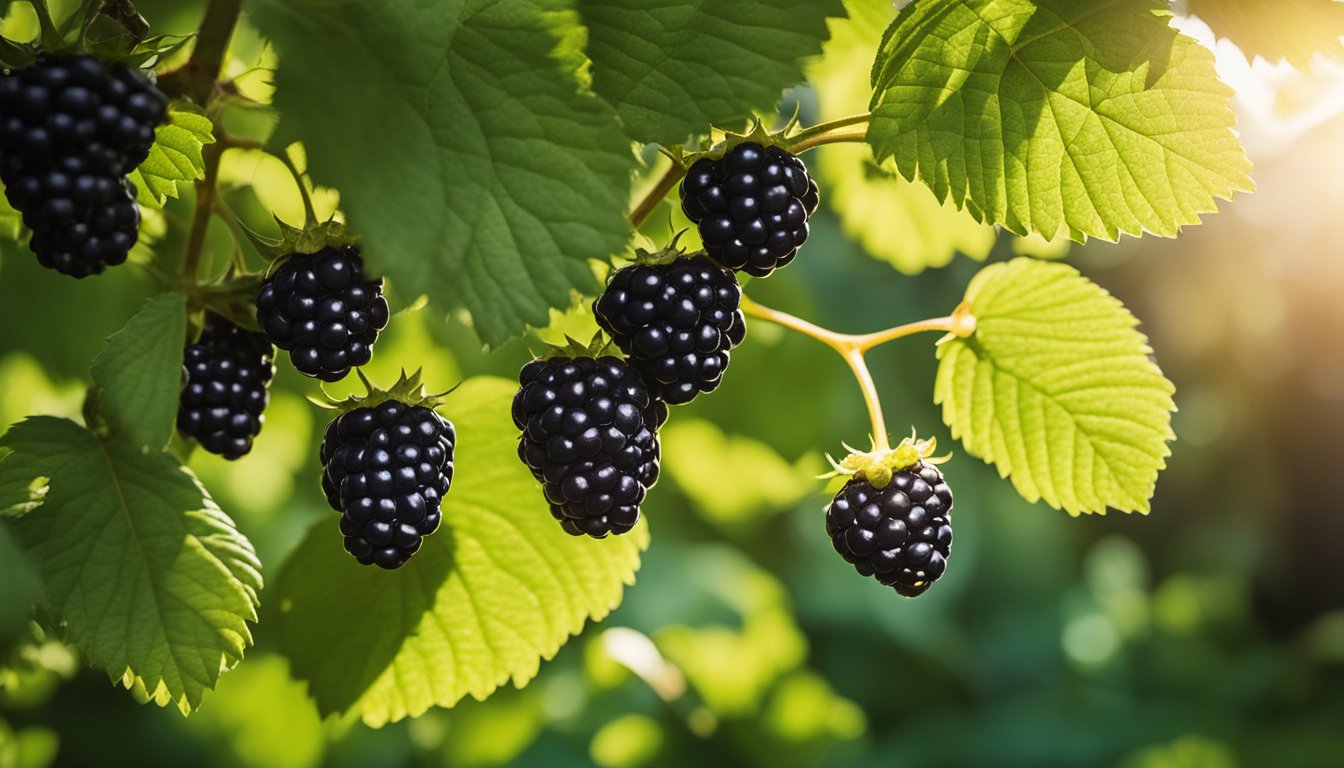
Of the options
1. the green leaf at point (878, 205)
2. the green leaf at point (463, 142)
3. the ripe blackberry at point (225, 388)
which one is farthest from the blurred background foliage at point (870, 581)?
the green leaf at point (463, 142)

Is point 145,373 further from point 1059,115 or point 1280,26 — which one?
point 1280,26

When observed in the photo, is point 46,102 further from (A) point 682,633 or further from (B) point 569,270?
(A) point 682,633

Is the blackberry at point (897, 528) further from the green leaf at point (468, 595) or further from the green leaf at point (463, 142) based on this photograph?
the green leaf at point (463, 142)

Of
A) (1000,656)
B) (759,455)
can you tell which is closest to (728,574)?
(759,455)

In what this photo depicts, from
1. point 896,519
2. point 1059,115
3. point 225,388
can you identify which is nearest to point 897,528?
point 896,519

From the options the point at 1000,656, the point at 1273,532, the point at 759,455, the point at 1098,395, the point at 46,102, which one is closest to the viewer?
the point at 46,102

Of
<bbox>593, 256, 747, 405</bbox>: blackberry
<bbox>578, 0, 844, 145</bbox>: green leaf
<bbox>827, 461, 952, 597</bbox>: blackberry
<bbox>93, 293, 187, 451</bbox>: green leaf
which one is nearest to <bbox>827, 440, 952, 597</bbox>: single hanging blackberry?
<bbox>827, 461, 952, 597</bbox>: blackberry
